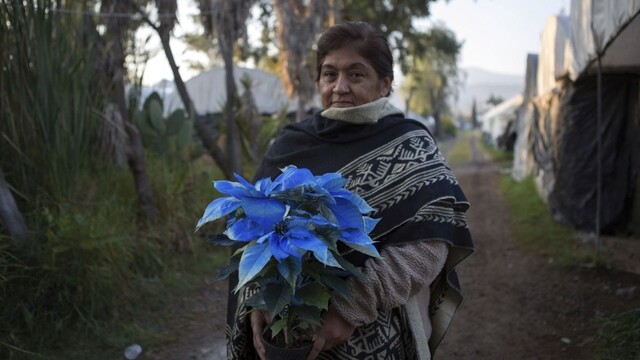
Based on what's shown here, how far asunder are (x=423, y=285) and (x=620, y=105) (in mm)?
6432

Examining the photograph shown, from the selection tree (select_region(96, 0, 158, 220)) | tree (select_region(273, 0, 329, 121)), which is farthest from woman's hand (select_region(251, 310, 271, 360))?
tree (select_region(273, 0, 329, 121))

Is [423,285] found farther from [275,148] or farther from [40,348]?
[40,348]

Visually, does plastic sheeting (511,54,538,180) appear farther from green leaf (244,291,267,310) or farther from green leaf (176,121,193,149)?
green leaf (244,291,267,310)

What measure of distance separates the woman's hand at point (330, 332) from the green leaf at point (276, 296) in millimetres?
205

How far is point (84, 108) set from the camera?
473 centimetres

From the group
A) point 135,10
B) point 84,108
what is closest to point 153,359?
point 84,108

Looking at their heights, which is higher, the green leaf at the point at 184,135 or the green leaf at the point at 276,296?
the green leaf at the point at 276,296

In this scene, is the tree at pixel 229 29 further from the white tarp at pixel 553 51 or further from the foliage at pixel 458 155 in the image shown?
the foliage at pixel 458 155

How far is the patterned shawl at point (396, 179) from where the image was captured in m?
1.76

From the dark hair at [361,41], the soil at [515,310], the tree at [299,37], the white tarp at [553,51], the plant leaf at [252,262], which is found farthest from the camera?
the tree at [299,37]

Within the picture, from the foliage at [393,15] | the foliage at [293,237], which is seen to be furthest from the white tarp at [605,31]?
the foliage at [393,15]

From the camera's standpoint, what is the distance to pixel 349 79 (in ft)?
6.38

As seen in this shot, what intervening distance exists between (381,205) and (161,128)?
5.62 meters

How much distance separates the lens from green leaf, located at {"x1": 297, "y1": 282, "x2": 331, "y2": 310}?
146 cm
